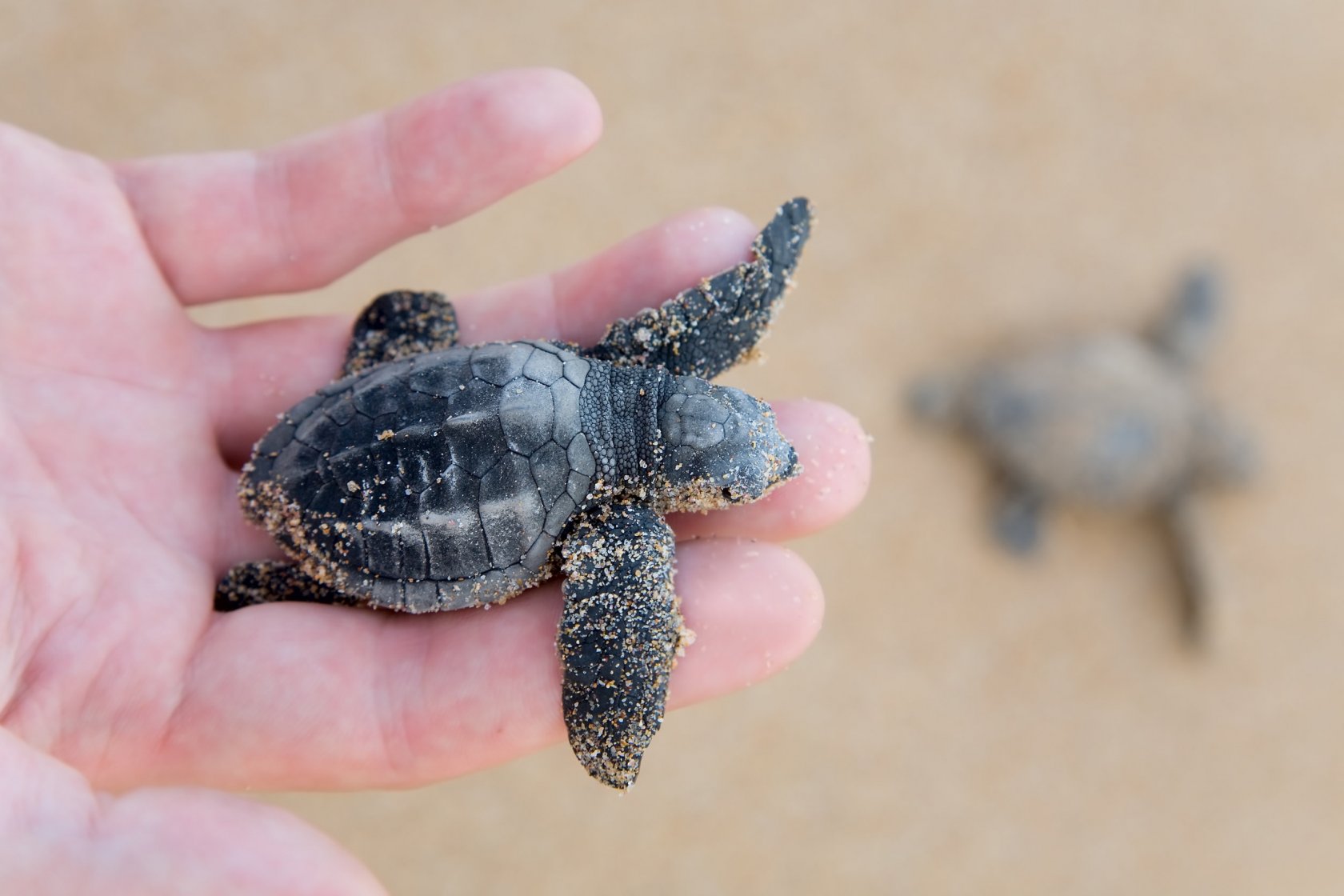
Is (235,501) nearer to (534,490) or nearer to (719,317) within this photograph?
(534,490)

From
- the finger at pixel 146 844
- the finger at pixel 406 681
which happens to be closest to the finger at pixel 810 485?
the finger at pixel 406 681

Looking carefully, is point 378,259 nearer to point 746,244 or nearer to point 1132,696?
point 746,244

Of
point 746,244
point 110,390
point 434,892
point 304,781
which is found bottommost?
point 434,892

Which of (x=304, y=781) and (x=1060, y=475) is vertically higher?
(x=304, y=781)

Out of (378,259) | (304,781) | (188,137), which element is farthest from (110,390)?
(188,137)

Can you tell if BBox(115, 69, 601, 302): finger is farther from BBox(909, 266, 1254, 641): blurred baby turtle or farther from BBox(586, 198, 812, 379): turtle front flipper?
BBox(909, 266, 1254, 641): blurred baby turtle

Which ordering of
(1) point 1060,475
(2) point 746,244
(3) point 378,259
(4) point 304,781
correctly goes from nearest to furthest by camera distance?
(4) point 304,781, (2) point 746,244, (3) point 378,259, (1) point 1060,475

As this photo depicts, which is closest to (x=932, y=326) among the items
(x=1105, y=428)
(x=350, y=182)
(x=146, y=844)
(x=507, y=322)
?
(x=1105, y=428)

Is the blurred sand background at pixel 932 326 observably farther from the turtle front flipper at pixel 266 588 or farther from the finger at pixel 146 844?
the finger at pixel 146 844
